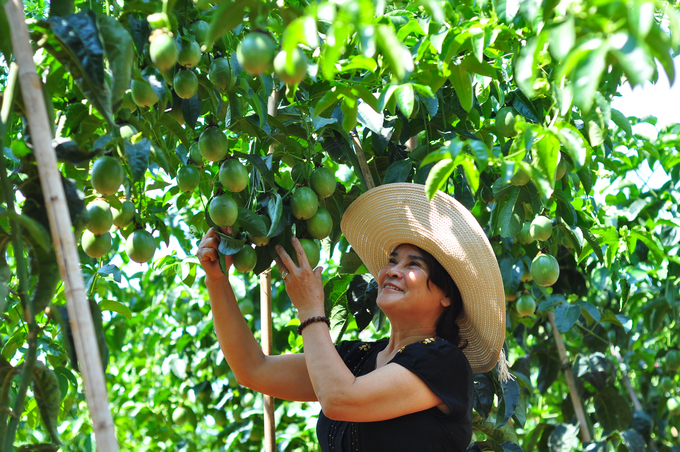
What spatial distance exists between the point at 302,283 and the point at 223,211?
0.97 feet

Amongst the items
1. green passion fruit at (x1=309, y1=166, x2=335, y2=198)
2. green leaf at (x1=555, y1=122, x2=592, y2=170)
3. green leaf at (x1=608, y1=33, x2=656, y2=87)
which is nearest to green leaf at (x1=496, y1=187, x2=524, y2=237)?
green passion fruit at (x1=309, y1=166, x2=335, y2=198)

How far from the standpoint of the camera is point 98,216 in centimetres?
119

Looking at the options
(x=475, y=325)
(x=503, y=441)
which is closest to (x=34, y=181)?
(x=475, y=325)

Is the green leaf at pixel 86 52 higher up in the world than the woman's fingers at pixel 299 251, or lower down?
higher up

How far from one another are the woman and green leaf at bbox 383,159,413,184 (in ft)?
0.40

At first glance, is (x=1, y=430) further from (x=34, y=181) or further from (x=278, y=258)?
(x=278, y=258)

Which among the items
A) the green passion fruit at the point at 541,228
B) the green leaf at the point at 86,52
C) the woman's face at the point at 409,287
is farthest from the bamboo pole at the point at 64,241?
the green passion fruit at the point at 541,228

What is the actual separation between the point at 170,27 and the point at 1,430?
74cm

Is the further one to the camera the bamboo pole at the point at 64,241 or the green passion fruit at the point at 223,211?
the green passion fruit at the point at 223,211

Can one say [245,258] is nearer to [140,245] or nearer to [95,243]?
[140,245]

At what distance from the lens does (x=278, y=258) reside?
1.57 metres

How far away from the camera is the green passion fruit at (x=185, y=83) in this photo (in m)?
1.37

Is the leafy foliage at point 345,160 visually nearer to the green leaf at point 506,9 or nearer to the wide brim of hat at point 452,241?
the green leaf at point 506,9

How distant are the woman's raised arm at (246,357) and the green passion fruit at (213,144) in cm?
31
